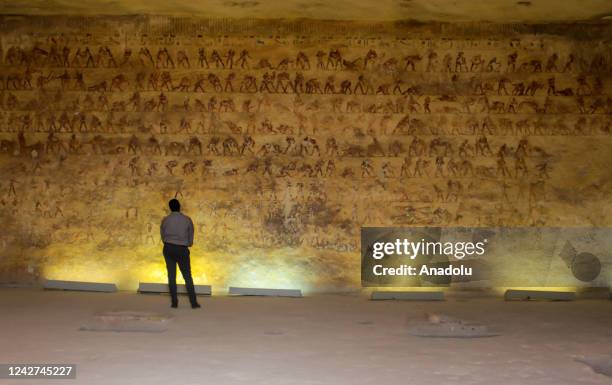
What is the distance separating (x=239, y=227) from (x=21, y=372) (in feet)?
20.0

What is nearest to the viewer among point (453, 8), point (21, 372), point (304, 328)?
point (21, 372)

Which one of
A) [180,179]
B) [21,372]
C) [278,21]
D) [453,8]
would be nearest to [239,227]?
[180,179]

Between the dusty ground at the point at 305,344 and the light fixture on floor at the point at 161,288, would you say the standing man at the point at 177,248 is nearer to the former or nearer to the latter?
the dusty ground at the point at 305,344

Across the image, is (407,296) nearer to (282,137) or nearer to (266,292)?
(266,292)

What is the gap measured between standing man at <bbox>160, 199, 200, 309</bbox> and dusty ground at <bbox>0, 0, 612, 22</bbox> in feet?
11.2

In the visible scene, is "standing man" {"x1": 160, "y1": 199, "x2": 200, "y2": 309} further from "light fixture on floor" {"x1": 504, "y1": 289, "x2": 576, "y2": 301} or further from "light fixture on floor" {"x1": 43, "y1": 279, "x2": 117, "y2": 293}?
"light fixture on floor" {"x1": 504, "y1": 289, "x2": 576, "y2": 301}

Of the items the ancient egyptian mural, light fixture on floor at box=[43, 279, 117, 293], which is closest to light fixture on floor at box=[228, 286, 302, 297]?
the ancient egyptian mural

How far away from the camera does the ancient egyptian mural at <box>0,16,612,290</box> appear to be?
11.8 m

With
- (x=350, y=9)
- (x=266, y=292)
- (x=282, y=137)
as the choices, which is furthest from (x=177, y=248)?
(x=350, y=9)

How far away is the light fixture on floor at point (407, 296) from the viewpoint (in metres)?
11.3

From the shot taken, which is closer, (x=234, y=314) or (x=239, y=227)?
(x=234, y=314)

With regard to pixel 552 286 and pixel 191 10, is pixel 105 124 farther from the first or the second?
pixel 552 286

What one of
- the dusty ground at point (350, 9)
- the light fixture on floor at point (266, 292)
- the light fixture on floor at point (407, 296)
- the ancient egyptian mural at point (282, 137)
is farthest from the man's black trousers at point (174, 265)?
the dusty ground at point (350, 9)

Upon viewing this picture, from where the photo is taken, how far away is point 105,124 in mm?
11930
